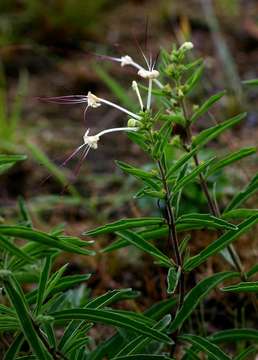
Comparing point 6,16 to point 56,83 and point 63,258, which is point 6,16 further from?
point 63,258

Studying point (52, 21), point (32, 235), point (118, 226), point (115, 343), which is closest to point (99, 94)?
point (52, 21)

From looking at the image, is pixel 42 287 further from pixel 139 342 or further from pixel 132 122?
pixel 132 122

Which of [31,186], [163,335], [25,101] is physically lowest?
[163,335]

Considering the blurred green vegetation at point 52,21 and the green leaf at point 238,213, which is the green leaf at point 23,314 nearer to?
the green leaf at point 238,213

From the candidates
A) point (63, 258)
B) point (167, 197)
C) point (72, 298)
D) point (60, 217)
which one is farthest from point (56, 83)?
point (167, 197)

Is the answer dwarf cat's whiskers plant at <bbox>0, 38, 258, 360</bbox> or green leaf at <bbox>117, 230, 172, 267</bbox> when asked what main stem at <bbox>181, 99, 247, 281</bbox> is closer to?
dwarf cat's whiskers plant at <bbox>0, 38, 258, 360</bbox>

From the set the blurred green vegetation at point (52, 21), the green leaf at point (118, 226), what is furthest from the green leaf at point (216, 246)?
the blurred green vegetation at point (52, 21)
